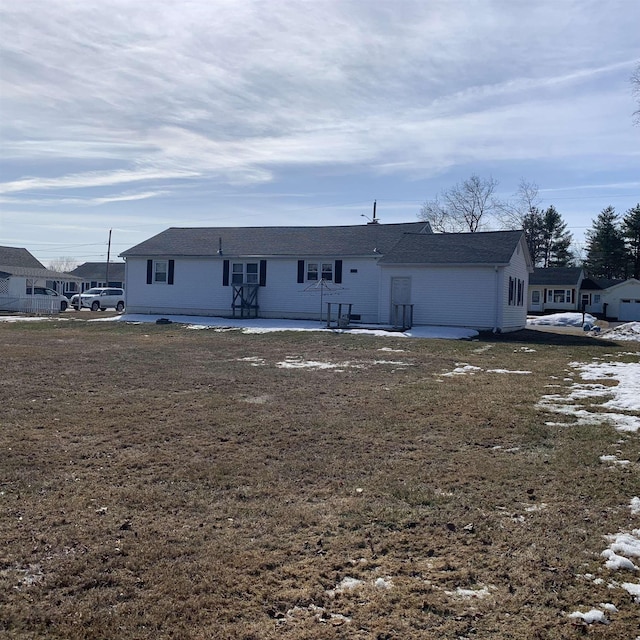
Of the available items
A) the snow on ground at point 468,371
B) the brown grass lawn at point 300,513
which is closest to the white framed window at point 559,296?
the snow on ground at point 468,371

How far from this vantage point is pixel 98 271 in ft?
226

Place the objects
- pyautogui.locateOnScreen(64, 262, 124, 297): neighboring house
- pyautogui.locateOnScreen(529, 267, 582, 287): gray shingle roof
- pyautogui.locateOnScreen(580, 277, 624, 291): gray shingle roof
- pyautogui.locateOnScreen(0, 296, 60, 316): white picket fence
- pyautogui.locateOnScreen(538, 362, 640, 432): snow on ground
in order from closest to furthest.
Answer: pyautogui.locateOnScreen(538, 362, 640, 432): snow on ground → pyautogui.locateOnScreen(0, 296, 60, 316): white picket fence → pyautogui.locateOnScreen(529, 267, 582, 287): gray shingle roof → pyautogui.locateOnScreen(580, 277, 624, 291): gray shingle roof → pyautogui.locateOnScreen(64, 262, 124, 297): neighboring house

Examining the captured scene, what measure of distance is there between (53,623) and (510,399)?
275 inches

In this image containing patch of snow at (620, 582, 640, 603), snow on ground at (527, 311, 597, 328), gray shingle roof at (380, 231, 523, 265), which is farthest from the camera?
snow on ground at (527, 311, 597, 328)

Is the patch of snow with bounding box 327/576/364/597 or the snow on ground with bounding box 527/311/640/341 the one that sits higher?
the snow on ground with bounding box 527/311/640/341

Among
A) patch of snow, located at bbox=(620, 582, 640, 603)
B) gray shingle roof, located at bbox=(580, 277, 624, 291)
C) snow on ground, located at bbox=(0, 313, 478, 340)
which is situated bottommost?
patch of snow, located at bbox=(620, 582, 640, 603)

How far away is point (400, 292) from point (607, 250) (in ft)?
133

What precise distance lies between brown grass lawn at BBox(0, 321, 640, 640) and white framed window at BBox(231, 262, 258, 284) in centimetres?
1780

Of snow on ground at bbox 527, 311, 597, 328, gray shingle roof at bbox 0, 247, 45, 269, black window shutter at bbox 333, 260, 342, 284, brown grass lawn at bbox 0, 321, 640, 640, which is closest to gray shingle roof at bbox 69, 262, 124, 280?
gray shingle roof at bbox 0, 247, 45, 269

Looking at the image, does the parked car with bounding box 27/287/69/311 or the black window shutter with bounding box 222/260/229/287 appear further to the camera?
the parked car with bounding box 27/287/69/311

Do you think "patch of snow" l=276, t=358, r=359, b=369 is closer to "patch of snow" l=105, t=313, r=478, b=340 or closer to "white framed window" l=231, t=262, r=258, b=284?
"patch of snow" l=105, t=313, r=478, b=340

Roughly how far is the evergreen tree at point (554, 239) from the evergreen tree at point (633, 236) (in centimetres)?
538

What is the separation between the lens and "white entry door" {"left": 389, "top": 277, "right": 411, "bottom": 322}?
2319 cm

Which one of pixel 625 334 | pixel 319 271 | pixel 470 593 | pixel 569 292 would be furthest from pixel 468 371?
pixel 569 292
